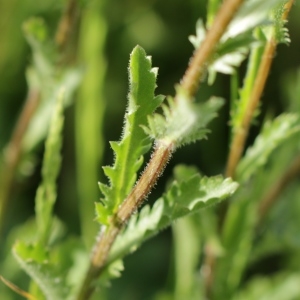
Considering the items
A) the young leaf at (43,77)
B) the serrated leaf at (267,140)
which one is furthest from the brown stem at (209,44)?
the young leaf at (43,77)

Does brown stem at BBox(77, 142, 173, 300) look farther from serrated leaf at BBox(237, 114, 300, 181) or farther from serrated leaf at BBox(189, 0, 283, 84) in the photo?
serrated leaf at BBox(237, 114, 300, 181)

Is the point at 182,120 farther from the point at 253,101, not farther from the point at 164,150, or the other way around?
the point at 253,101

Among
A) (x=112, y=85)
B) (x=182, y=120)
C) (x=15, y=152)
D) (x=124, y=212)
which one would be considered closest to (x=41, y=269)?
(x=124, y=212)

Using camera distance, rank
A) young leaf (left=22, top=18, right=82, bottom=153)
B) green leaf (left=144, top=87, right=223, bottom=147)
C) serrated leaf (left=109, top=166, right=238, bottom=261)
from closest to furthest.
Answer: green leaf (left=144, top=87, right=223, bottom=147) → serrated leaf (left=109, top=166, right=238, bottom=261) → young leaf (left=22, top=18, right=82, bottom=153)

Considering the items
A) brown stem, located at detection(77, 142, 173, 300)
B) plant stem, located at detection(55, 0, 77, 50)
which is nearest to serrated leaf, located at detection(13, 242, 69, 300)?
brown stem, located at detection(77, 142, 173, 300)

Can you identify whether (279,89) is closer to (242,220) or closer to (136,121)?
(242,220)

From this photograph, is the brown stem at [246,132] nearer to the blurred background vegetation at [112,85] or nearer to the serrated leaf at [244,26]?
the serrated leaf at [244,26]

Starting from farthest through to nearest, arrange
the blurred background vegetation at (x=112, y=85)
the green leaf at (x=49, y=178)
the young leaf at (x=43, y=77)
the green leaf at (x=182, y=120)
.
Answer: the blurred background vegetation at (x=112, y=85), the young leaf at (x=43, y=77), the green leaf at (x=49, y=178), the green leaf at (x=182, y=120)
